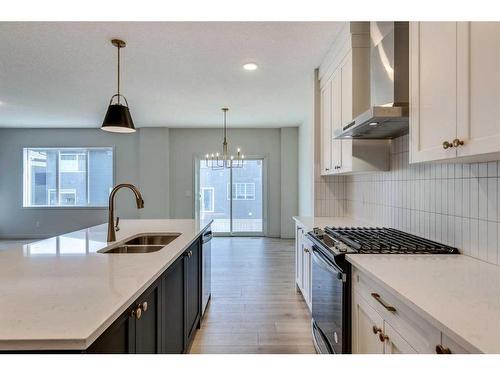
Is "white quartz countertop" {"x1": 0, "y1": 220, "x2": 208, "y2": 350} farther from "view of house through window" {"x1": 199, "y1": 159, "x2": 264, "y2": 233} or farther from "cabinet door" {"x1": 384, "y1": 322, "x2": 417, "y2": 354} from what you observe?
"view of house through window" {"x1": 199, "y1": 159, "x2": 264, "y2": 233}

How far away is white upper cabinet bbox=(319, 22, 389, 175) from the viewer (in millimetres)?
2389

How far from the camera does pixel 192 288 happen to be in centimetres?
225

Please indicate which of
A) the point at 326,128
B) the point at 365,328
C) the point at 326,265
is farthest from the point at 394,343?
the point at 326,128

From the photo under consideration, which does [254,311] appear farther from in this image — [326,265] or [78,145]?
[78,145]

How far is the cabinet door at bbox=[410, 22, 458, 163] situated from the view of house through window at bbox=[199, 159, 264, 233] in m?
5.70

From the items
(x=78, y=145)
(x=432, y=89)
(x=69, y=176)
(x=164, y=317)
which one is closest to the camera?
(x=432, y=89)

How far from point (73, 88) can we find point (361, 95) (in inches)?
155

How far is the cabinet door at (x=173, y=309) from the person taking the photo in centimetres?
152

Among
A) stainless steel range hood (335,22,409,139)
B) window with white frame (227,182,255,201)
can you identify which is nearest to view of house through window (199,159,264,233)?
window with white frame (227,182,255,201)

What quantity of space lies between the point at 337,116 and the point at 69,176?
6941 millimetres

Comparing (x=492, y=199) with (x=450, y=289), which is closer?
(x=450, y=289)

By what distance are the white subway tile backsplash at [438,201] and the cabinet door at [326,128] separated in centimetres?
38
